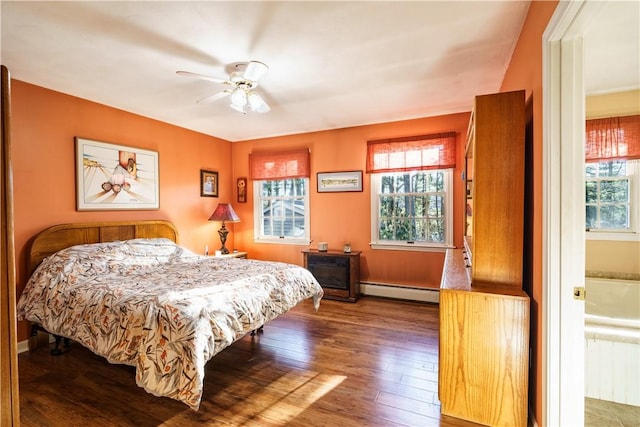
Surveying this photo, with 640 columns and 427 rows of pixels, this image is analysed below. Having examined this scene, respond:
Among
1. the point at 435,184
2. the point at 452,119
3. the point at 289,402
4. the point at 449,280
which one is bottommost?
the point at 289,402

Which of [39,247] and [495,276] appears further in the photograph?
[39,247]

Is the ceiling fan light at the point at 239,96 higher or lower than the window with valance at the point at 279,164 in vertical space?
higher

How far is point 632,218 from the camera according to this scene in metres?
3.02

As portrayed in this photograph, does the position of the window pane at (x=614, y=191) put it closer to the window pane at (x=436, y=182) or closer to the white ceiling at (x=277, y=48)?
the white ceiling at (x=277, y=48)

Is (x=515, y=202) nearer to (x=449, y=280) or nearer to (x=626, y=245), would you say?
(x=449, y=280)

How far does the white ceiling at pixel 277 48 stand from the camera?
188 centimetres

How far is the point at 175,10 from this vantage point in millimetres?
1867

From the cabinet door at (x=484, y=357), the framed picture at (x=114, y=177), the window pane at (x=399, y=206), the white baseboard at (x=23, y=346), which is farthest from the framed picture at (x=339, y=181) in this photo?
the white baseboard at (x=23, y=346)

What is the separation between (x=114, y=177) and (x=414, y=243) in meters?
3.94

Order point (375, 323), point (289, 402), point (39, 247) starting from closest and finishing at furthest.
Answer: point (289, 402) < point (39, 247) < point (375, 323)

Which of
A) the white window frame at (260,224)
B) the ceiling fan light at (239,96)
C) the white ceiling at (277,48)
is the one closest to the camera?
the white ceiling at (277,48)

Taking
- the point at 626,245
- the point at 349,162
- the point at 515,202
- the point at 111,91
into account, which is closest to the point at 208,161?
the point at 111,91

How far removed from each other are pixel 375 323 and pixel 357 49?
2780 mm

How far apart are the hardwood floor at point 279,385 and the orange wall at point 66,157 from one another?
3.70ft
